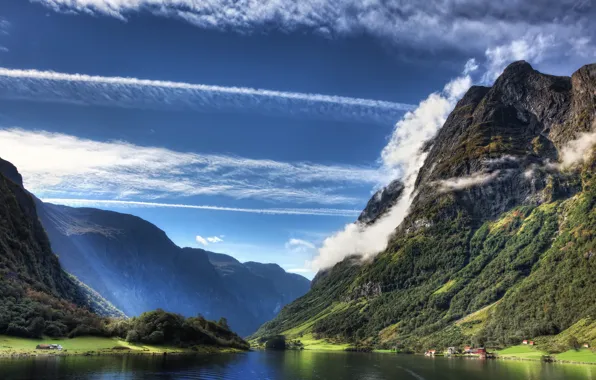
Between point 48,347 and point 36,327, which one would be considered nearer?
point 48,347

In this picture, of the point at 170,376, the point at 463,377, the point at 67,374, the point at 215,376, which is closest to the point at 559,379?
the point at 463,377

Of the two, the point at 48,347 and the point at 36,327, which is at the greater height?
the point at 36,327

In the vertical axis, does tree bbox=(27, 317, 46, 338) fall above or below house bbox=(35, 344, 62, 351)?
above

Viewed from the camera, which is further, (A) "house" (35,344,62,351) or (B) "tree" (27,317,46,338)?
(B) "tree" (27,317,46,338)

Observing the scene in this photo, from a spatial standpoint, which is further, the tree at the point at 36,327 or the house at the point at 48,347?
the tree at the point at 36,327

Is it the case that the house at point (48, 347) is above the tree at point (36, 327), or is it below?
below

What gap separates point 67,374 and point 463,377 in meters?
113

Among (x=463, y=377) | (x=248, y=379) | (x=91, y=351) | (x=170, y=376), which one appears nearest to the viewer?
(x=170, y=376)

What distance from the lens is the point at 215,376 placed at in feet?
430

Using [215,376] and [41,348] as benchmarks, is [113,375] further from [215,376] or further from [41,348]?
[41,348]

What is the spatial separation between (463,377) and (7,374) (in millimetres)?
124901

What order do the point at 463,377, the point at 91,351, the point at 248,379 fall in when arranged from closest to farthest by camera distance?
the point at 248,379 < the point at 463,377 < the point at 91,351

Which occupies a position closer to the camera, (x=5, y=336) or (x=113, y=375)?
(x=113, y=375)

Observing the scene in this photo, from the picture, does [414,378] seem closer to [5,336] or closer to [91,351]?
[91,351]
